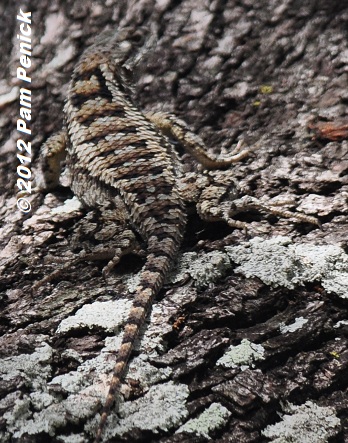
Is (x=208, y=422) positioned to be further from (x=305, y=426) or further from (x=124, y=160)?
(x=124, y=160)

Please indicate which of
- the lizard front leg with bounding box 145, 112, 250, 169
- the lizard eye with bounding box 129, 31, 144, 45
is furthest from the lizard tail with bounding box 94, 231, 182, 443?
the lizard eye with bounding box 129, 31, 144, 45

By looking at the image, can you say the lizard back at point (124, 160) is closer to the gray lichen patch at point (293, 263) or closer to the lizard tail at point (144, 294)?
the lizard tail at point (144, 294)

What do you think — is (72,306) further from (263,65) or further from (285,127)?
(263,65)

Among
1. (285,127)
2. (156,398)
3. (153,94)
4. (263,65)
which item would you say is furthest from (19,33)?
(156,398)

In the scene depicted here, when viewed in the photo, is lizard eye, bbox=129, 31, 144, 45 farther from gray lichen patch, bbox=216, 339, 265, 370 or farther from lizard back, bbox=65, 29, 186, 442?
gray lichen patch, bbox=216, 339, 265, 370

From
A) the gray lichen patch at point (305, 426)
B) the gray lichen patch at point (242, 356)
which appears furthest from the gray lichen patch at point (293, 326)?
the gray lichen patch at point (305, 426)

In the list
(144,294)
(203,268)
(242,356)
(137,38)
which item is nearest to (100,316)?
(144,294)
